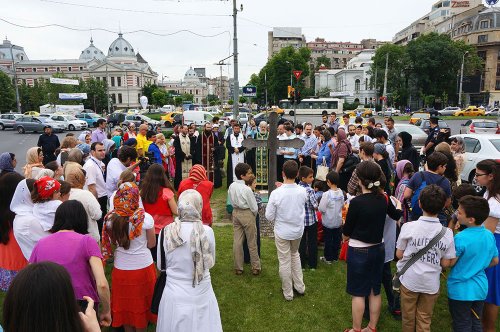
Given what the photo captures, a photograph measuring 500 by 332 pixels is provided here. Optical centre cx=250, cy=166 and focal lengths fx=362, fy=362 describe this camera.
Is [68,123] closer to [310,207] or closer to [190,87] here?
[310,207]

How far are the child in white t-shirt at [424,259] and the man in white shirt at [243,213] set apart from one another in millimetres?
2175

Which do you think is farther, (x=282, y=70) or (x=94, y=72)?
(x=94, y=72)

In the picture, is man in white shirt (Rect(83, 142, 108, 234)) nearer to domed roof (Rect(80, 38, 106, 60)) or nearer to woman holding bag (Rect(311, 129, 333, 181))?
woman holding bag (Rect(311, 129, 333, 181))

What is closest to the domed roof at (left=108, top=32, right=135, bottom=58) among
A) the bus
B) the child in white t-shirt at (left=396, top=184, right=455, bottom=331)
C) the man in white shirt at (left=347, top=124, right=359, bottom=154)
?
the bus

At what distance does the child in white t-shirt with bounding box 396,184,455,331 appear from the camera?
338 cm

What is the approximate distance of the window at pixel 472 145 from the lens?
10471mm

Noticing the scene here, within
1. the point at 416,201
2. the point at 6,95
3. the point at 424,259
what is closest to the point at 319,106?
the point at 6,95

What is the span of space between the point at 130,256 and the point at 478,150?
1045cm

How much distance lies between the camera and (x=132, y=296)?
3.54 meters

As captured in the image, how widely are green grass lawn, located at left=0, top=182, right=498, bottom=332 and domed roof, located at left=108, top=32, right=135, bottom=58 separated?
392ft

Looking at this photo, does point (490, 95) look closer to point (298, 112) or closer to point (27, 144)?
point (298, 112)

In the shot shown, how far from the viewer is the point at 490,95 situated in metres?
64.4

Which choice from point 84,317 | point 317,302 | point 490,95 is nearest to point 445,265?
point 317,302

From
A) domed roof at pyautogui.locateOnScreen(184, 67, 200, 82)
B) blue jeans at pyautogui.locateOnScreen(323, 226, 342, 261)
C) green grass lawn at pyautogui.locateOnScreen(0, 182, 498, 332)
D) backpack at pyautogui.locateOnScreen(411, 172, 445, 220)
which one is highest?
domed roof at pyautogui.locateOnScreen(184, 67, 200, 82)
